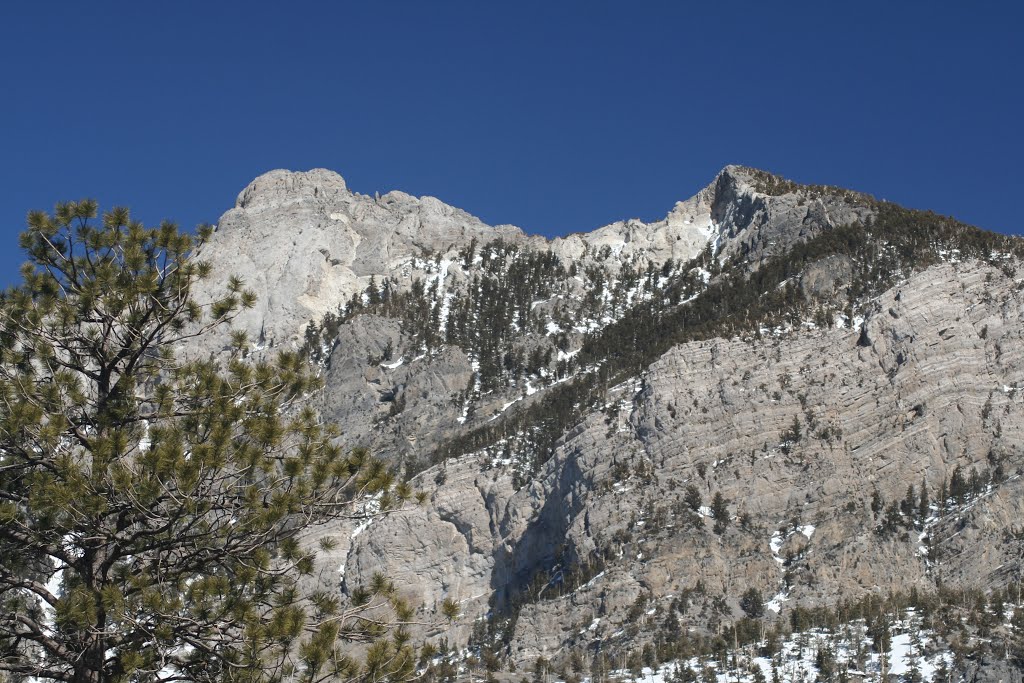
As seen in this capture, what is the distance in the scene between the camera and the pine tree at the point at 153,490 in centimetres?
1489

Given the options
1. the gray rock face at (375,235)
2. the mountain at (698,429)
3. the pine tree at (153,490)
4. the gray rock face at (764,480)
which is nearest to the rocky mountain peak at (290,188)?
the gray rock face at (375,235)

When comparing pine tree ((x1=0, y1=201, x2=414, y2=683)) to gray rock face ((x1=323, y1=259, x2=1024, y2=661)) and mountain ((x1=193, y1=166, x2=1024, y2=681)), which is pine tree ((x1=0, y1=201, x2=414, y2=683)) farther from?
gray rock face ((x1=323, y1=259, x2=1024, y2=661))

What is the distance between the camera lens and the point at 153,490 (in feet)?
49.5

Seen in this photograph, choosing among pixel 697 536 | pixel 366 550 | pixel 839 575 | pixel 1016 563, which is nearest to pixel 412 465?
pixel 366 550

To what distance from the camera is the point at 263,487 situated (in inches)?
651

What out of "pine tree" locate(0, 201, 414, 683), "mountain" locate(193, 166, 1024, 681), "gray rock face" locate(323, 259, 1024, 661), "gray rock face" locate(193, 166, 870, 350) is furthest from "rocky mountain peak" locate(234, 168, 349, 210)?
"pine tree" locate(0, 201, 414, 683)

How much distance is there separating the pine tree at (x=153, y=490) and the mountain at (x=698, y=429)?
5843 cm

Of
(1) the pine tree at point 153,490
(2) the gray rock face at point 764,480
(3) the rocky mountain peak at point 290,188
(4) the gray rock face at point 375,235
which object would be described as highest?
(3) the rocky mountain peak at point 290,188

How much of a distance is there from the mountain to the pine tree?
5843 cm

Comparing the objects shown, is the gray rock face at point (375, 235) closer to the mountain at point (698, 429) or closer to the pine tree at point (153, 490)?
the mountain at point (698, 429)

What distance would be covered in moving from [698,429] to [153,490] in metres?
101

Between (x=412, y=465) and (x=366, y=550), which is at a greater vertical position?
(x=412, y=465)

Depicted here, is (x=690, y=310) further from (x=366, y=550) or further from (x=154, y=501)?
(x=154, y=501)

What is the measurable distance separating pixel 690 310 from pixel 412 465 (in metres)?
37.8
